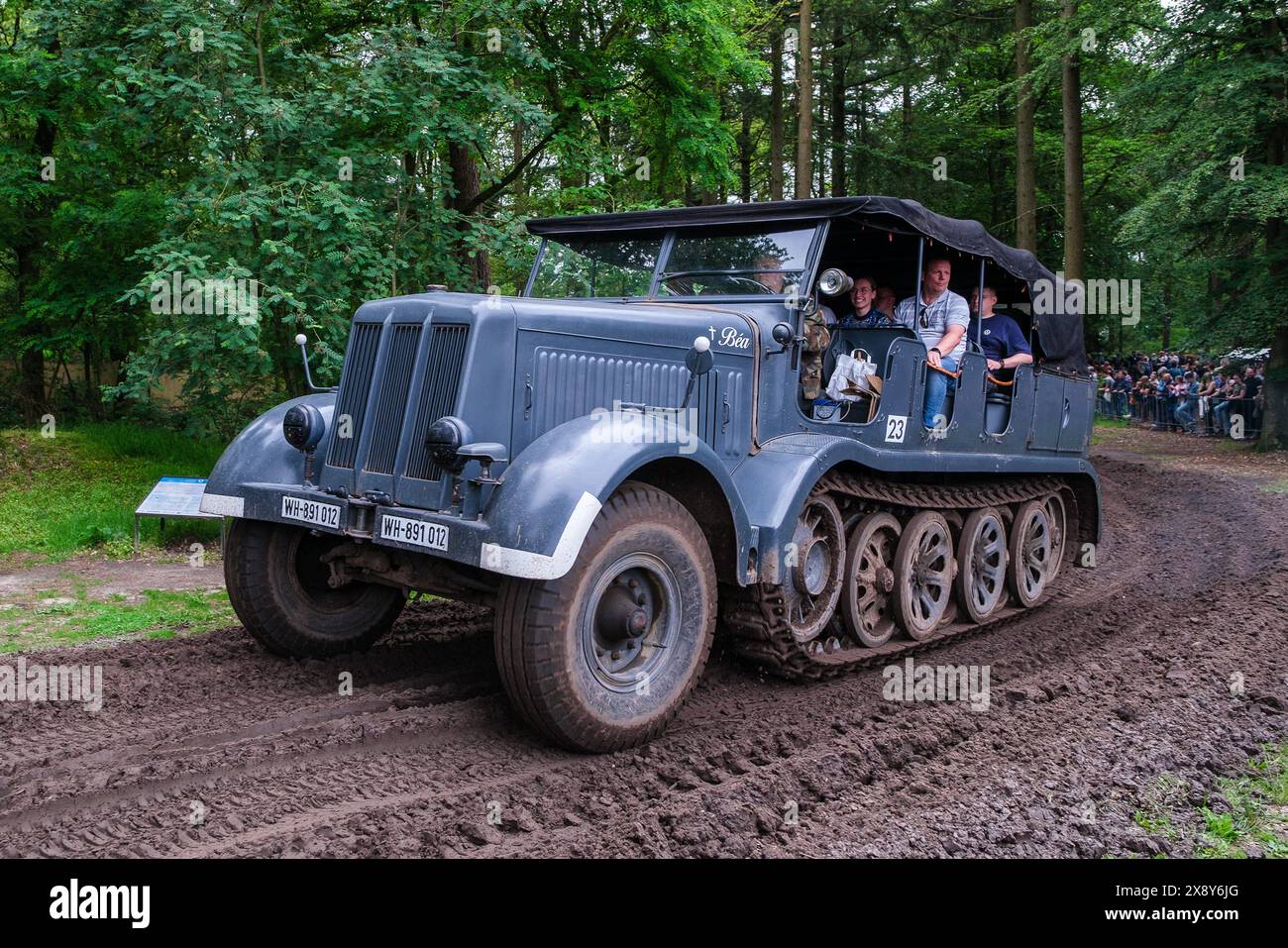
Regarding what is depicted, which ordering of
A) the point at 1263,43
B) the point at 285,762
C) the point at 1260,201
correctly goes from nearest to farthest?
the point at 285,762, the point at 1260,201, the point at 1263,43

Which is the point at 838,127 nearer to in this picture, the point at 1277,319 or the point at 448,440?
the point at 1277,319

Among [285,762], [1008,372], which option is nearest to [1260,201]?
[1008,372]

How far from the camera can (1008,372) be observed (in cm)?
835

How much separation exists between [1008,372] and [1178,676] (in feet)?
9.73

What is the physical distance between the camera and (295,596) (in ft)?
20.0

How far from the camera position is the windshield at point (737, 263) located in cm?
645

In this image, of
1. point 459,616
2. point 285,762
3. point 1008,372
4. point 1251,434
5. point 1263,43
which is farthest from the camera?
point 1251,434

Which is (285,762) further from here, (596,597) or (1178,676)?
(1178,676)

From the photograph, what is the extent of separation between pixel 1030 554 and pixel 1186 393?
58.0ft

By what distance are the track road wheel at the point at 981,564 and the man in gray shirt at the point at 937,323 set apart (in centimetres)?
117

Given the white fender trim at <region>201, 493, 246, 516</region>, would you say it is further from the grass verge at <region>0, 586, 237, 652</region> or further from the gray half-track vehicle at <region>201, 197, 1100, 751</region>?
the grass verge at <region>0, 586, 237, 652</region>

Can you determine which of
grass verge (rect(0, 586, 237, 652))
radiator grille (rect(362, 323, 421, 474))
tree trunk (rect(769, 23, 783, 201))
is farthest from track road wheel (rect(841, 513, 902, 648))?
tree trunk (rect(769, 23, 783, 201))

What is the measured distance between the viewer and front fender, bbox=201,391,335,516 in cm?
577

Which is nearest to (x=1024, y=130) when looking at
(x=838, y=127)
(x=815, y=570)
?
(x=838, y=127)
